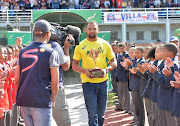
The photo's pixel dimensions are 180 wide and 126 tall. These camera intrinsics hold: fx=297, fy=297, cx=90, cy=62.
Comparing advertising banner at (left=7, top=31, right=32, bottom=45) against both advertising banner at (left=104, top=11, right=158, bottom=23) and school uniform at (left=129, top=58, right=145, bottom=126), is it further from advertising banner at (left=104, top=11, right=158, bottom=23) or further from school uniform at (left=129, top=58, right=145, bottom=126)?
advertising banner at (left=104, top=11, right=158, bottom=23)

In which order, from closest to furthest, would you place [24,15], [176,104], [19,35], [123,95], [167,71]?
[176,104] < [167,71] < [123,95] < [19,35] < [24,15]

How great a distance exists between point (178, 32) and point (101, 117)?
1118 cm

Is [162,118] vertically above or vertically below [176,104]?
below

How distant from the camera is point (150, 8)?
29.2 m

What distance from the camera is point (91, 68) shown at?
16.1 ft

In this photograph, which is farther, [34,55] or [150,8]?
[150,8]

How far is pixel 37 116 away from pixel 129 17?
25.0 meters

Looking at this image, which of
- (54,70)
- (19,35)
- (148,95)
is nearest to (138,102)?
(148,95)

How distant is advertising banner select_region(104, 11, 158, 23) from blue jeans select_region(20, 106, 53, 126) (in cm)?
2450

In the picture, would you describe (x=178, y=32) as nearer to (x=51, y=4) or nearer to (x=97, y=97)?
(x=97, y=97)

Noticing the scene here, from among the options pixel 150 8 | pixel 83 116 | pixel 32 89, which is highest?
pixel 150 8

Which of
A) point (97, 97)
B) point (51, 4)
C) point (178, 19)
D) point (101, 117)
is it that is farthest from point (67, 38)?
point (178, 19)

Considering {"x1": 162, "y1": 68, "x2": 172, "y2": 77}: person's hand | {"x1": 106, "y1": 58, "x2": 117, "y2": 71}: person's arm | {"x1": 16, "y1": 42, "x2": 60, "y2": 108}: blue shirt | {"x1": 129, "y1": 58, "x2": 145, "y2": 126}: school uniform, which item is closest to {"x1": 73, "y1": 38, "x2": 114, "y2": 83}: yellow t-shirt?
{"x1": 106, "y1": 58, "x2": 117, "y2": 71}: person's arm

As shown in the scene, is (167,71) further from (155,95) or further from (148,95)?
(148,95)
